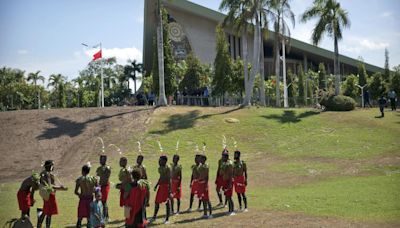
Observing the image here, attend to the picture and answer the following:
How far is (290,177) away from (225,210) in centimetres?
631

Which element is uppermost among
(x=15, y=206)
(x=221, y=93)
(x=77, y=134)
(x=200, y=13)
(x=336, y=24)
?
(x=200, y=13)

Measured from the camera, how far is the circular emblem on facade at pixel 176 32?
70025 mm

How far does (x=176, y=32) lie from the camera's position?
7062cm

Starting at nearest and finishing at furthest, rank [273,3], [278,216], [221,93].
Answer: [278,216] < [273,3] < [221,93]

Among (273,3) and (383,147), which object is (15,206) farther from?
(273,3)

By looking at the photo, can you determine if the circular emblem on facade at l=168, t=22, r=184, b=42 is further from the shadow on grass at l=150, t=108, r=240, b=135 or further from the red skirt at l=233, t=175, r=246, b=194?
the red skirt at l=233, t=175, r=246, b=194

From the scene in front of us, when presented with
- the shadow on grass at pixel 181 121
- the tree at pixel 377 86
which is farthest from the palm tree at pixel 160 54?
the tree at pixel 377 86

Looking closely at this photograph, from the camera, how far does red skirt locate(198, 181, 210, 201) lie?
12.8 m

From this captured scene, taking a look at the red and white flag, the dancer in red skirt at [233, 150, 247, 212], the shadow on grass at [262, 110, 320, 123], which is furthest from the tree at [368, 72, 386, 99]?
the dancer in red skirt at [233, 150, 247, 212]

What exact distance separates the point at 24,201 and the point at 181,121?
72.2ft

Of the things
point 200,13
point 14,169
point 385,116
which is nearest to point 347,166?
point 385,116

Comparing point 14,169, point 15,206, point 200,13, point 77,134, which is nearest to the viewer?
point 15,206

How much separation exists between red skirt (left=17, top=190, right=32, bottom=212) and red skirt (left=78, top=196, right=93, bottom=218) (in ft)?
3.81

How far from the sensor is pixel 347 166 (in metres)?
20.9
